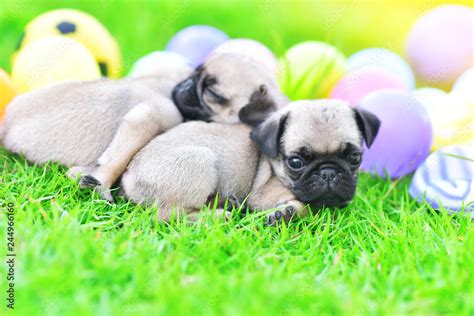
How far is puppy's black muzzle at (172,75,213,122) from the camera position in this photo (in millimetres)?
4867

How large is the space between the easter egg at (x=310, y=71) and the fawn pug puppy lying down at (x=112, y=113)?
108 centimetres

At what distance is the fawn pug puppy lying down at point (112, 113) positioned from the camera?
4312mm

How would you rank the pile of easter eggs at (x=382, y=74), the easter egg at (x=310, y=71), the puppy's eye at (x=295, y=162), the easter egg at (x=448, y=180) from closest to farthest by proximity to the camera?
the puppy's eye at (x=295, y=162), the easter egg at (x=448, y=180), the pile of easter eggs at (x=382, y=74), the easter egg at (x=310, y=71)

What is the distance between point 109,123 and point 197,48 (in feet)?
8.75

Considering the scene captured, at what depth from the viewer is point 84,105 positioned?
454cm

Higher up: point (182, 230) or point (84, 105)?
point (84, 105)

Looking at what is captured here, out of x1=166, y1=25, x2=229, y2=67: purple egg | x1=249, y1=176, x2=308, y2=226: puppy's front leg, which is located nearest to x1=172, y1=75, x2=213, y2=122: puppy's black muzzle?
x1=249, y1=176, x2=308, y2=226: puppy's front leg

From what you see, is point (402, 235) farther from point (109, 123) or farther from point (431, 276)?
point (109, 123)

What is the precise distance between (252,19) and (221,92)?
4.47m

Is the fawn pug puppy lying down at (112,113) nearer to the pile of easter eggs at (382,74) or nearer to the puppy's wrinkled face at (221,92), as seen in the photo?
the puppy's wrinkled face at (221,92)

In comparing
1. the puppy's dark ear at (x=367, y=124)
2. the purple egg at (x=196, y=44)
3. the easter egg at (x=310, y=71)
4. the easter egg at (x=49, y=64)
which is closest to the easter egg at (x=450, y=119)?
the easter egg at (x=310, y=71)

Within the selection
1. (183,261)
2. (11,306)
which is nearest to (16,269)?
(11,306)

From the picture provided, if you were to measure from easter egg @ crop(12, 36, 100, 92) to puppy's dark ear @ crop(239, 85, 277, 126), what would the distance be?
1908 mm

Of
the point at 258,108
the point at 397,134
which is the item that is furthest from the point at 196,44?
the point at 397,134
